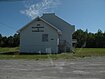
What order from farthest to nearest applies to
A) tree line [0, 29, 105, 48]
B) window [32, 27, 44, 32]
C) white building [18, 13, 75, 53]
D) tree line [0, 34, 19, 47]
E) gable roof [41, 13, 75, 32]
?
1. tree line [0, 34, 19, 47]
2. tree line [0, 29, 105, 48]
3. gable roof [41, 13, 75, 32]
4. window [32, 27, 44, 32]
5. white building [18, 13, 75, 53]

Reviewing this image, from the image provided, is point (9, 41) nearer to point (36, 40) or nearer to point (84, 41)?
point (84, 41)

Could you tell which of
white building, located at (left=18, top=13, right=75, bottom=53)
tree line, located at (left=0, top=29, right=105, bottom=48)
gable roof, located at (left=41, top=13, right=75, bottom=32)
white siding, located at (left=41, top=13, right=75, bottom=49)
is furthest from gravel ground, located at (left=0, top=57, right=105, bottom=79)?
tree line, located at (left=0, top=29, right=105, bottom=48)

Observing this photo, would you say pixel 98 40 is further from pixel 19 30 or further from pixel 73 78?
pixel 73 78

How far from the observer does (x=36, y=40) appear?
138ft

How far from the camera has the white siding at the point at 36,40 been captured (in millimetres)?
41875

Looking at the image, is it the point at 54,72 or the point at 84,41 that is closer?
the point at 54,72

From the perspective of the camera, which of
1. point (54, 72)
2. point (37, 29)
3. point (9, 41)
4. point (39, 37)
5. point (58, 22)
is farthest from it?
point (9, 41)

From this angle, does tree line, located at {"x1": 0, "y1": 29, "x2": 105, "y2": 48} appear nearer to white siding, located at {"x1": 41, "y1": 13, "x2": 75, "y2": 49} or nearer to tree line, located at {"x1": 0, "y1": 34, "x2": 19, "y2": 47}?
tree line, located at {"x1": 0, "y1": 34, "x2": 19, "y2": 47}

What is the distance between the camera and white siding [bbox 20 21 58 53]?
41.9 meters

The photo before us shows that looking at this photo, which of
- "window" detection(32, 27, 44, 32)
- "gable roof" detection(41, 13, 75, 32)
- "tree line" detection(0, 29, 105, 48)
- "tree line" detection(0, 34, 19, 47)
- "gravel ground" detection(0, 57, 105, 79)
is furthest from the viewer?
"tree line" detection(0, 34, 19, 47)

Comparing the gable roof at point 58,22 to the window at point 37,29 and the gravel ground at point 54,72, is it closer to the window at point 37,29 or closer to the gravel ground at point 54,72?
the window at point 37,29

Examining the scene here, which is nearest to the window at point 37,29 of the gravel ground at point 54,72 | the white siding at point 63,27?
the white siding at point 63,27

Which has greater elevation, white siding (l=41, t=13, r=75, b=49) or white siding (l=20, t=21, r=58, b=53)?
white siding (l=41, t=13, r=75, b=49)

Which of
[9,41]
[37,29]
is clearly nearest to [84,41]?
→ [9,41]
